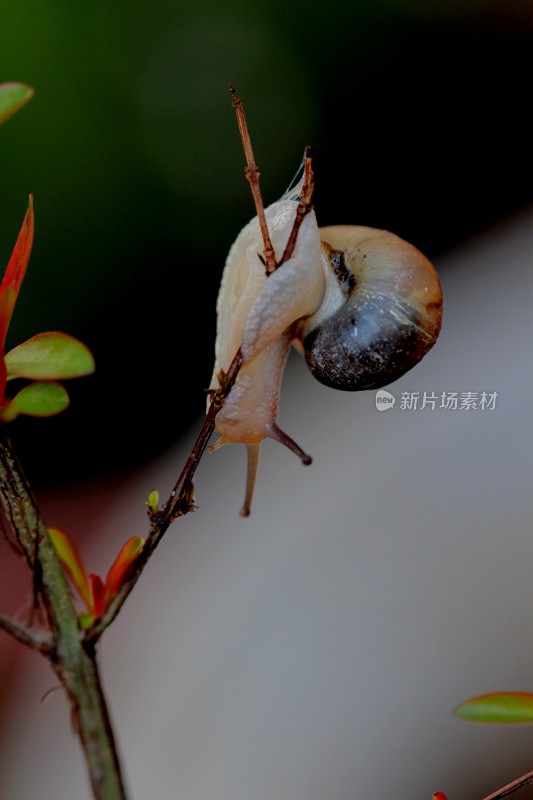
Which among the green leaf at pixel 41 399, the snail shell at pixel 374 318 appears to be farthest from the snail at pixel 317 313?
the green leaf at pixel 41 399

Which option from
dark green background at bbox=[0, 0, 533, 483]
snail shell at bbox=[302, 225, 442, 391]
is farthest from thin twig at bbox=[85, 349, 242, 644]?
dark green background at bbox=[0, 0, 533, 483]

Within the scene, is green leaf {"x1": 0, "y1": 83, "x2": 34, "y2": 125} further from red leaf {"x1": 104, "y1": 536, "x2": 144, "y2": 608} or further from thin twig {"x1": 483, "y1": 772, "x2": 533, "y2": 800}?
thin twig {"x1": 483, "y1": 772, "x2": 533, "y2": 800}

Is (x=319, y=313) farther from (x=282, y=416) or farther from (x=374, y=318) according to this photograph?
(x=282, y=416)

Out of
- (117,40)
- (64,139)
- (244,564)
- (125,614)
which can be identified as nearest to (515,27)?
(117,40)

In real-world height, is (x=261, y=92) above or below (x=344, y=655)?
above

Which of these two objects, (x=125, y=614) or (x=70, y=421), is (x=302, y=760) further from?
(x=70, y=421)

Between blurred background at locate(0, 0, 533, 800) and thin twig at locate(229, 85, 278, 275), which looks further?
blurred background at locate(0, 0, 533, 800)

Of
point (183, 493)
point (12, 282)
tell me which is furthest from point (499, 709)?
point (12, 282)
